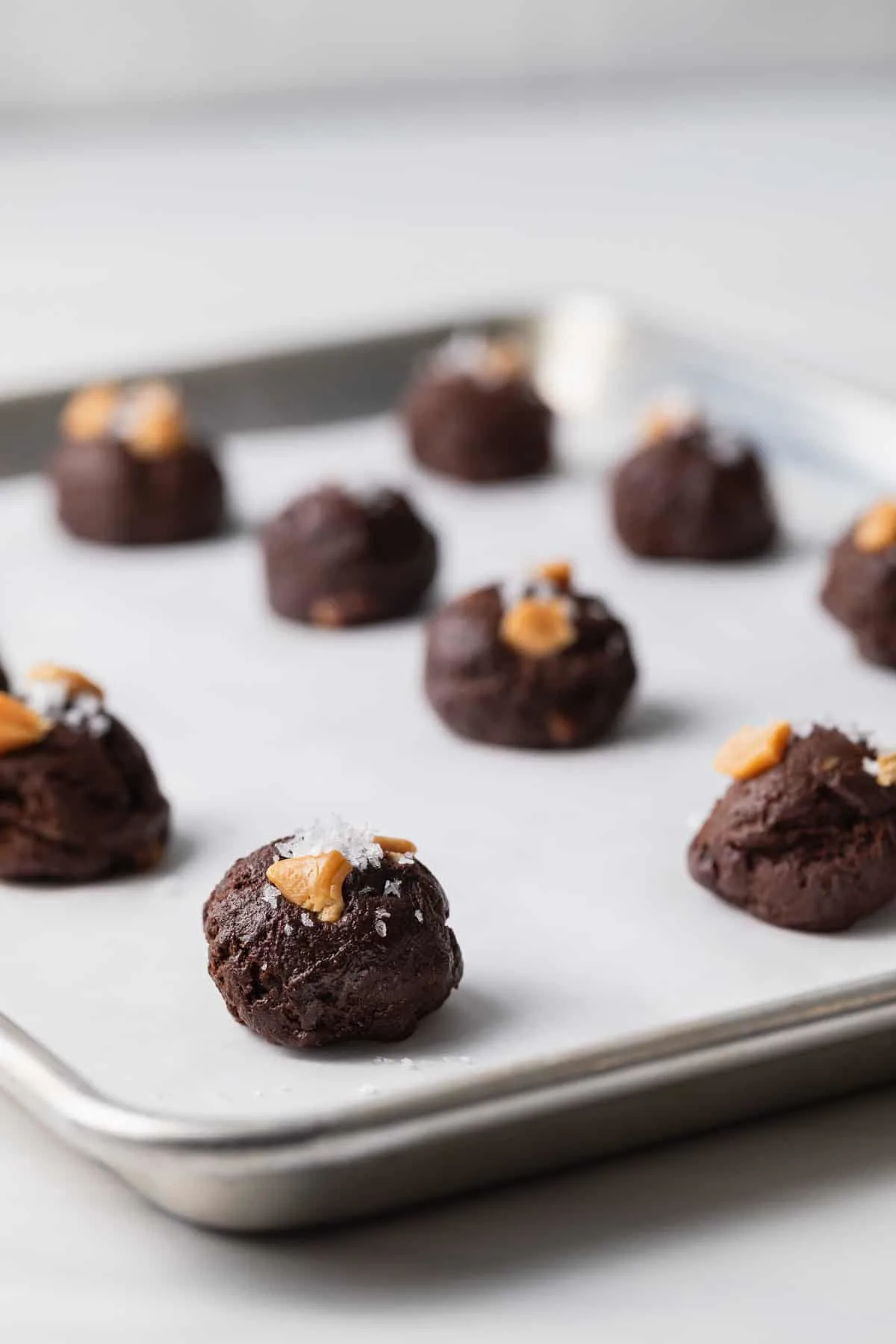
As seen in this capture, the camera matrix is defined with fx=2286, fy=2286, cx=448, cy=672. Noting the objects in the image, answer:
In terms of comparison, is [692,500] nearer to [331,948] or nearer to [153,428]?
[153,428]

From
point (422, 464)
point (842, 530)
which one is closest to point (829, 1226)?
point (842, 530)

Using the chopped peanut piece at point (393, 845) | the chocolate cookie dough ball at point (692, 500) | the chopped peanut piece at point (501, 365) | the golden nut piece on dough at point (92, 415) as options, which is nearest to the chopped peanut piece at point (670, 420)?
the chocolate cookie dough ball at point (692, 500)

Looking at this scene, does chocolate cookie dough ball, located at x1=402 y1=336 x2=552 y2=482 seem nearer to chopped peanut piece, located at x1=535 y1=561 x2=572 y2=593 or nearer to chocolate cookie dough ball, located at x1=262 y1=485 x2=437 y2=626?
chocolate cookie dough ball, located at x1=262 y1=485 x2=437 y2=626

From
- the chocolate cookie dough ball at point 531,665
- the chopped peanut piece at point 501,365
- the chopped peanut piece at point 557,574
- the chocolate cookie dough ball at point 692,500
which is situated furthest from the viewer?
the chopped peanut piece at point 501,365

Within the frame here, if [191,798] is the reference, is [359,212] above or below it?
below

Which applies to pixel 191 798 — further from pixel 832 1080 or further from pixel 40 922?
pixel 832 1080

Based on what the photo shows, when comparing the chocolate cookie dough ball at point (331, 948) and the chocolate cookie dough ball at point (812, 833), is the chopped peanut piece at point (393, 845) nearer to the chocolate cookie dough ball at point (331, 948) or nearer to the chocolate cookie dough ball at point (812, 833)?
the chocolate cookie dough ball at point (331, 948)
